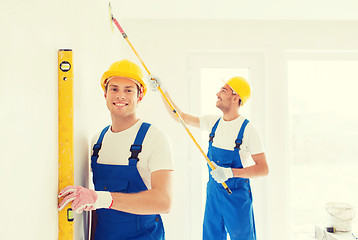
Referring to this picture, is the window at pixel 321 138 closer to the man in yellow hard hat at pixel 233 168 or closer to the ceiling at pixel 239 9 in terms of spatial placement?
the ceiling at pixel 239 9

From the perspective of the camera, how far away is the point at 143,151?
56.3 inches

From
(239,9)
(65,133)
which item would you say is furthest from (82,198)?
(239,9)

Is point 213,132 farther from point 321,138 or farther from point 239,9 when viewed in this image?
point 321,138

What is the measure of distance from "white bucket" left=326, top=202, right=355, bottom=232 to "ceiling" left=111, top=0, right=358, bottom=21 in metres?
1.96

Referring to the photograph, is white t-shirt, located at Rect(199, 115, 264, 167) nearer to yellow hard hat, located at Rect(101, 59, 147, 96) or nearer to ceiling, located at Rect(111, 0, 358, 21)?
ceiling, located at Rect(111, 0, 358, 21)

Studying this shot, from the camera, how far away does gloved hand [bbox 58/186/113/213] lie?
3.82 ft

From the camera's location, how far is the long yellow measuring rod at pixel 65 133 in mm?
1187

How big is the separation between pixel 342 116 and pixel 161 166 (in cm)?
312

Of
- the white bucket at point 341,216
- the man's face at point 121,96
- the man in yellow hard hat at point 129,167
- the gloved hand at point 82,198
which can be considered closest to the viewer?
the gloved hand at point 82,198

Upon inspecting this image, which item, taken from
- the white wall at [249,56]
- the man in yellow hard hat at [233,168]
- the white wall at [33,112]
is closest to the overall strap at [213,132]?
the man in yellow hard hat at [233,168]

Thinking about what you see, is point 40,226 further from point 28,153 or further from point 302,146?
point 302,146

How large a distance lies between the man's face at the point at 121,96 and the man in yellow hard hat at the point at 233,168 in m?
1.07

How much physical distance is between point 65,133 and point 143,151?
0.36m

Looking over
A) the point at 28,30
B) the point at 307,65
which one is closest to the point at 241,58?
the point at 307,65
